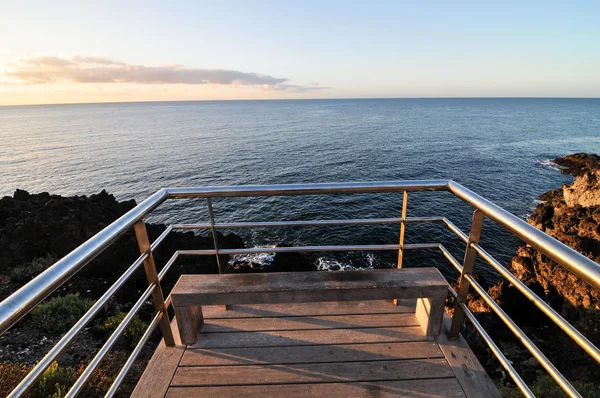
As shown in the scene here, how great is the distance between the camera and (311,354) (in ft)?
8.52

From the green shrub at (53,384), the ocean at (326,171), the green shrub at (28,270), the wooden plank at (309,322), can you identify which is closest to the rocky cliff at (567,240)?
the ocean at (326,171)

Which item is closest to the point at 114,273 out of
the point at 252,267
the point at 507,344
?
the point at 252,267

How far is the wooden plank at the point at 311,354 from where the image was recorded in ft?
8.33

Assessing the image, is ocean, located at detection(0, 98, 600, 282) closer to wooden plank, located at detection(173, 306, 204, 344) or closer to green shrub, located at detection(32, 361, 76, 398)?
green shrub, located at detection(32, 361, 76, 398)

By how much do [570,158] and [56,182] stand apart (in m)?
58.9

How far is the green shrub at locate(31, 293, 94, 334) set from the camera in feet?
20.2

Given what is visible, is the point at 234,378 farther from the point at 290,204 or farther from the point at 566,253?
the point at 290,204

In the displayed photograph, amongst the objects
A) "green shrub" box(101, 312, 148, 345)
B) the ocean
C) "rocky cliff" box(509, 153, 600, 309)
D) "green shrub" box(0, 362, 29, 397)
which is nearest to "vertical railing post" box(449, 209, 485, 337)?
"green shrub" box(0, 362, 29, 397)

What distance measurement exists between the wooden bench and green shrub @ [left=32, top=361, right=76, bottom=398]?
9.54 ft

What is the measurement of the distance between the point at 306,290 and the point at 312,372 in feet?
2.19

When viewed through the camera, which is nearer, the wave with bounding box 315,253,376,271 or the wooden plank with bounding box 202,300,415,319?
the wooden plank with bounding box 202,300,415,319

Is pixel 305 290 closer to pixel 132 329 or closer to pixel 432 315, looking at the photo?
pixel 432 315

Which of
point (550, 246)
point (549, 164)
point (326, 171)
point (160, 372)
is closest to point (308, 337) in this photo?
point (160, 372)

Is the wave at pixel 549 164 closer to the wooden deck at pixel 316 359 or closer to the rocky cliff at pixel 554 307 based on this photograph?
the rocky cliff at pixel 554 307
